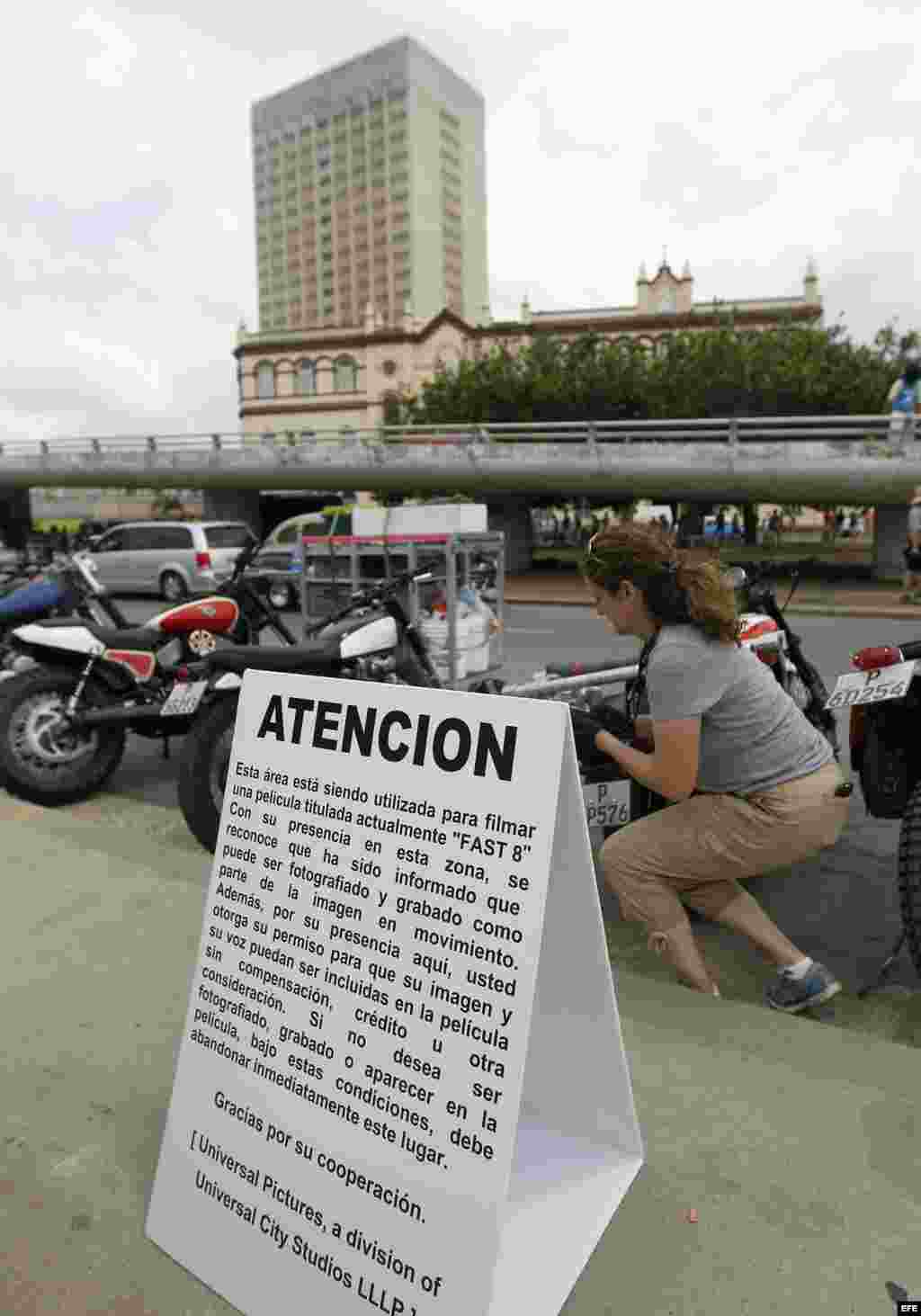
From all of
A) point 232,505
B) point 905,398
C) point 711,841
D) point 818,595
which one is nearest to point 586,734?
point 711,841

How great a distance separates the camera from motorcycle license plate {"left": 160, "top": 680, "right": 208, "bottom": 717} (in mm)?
5340

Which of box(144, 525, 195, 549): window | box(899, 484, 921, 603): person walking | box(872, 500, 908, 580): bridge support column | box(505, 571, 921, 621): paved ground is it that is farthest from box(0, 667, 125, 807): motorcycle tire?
box(872, 500, 908, 580): bridge support column

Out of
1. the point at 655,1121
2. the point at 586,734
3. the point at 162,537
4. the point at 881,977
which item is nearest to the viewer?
the point at 655,1121

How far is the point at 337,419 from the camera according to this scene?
74500 mm

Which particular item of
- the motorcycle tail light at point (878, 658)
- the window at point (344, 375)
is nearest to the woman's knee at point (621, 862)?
the motorcycle tail light at point (878, 658)

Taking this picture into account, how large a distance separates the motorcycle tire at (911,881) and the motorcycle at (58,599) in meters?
4.92

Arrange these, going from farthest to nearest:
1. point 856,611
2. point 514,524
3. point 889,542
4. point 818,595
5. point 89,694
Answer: point 514,524, point 889,542, point 818,595, point 856,611, point 89,694

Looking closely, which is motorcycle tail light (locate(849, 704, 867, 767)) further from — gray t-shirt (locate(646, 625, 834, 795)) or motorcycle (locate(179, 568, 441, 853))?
motorcycle (locate(179, 568, 441, 853))

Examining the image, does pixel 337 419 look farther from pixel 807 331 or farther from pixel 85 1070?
pixel 85 1070

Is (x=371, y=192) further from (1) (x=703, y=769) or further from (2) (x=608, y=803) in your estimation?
(1) (x=703, y=769)

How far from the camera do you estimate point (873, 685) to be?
357 centimetres

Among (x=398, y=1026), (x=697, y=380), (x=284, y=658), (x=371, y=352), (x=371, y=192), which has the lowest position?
(x=398, y=1026)

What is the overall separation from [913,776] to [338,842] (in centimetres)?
254

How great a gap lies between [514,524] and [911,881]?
25.6m
